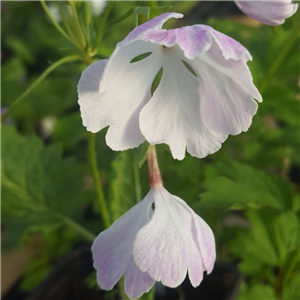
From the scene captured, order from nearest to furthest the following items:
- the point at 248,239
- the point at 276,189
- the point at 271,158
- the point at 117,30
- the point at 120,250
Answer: the point at 120,250, the point at 276,189, the point at 248,239, the point at 271,158, the point at 117,30

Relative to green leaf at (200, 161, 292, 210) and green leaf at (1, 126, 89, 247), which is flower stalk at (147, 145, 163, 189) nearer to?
green leaf at (200, 161, 292, 210)

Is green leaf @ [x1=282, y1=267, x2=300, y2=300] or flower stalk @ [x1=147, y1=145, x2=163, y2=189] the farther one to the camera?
green leaf @ [x1=282, y1=267, x2=300, y2=300]

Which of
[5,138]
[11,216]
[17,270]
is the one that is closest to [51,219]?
[11,216]

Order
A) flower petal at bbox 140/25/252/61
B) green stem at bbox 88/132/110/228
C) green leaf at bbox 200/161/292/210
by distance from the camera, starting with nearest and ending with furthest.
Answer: flower petal at bbox 140/25/252/61 → green stem at bbox 88/132/110/228 → green leaf at bbox 200/161/292/210

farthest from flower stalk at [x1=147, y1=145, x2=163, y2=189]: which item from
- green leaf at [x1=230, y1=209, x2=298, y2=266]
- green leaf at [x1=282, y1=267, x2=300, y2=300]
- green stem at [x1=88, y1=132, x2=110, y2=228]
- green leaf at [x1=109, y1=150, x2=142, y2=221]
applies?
green leaf at [x1=282, y1=267, x2=300, y2=300]

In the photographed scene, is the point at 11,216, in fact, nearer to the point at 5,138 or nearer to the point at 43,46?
the point at 5,138

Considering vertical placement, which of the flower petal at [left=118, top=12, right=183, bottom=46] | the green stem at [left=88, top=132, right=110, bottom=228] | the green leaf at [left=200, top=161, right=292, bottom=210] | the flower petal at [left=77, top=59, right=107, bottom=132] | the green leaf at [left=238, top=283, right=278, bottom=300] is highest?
the flower petal at [left=118, top=12, right=183, bottom=46]

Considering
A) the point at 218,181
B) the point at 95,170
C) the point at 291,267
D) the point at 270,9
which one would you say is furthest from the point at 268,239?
the point at 270,9
